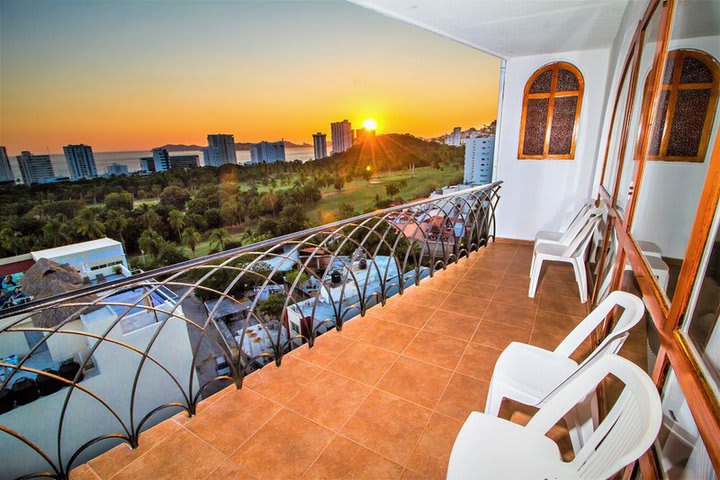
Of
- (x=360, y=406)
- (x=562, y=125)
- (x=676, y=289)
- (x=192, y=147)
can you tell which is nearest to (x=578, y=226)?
(x=562, y=125)

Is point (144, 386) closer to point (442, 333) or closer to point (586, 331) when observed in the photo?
point (442, 333)

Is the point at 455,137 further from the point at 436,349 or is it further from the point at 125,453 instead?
the point at 125,453

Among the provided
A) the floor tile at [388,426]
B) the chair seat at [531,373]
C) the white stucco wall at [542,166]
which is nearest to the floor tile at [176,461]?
the floor tile at [388,426]

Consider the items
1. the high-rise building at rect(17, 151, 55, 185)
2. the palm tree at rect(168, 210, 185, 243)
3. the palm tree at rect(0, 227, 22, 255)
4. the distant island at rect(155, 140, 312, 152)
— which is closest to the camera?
the palm tree at rect(0, 227, 22, 255)

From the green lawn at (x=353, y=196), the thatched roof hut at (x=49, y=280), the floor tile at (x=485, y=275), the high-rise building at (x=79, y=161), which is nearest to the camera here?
the floor tile at (x=485, y=275)

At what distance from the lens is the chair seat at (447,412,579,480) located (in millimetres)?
973

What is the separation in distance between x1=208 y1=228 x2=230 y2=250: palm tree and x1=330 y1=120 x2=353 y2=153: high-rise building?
10034mm

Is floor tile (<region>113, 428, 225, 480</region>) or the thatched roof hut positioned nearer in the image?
floor tile (<region>113, 428, 225, 480</region>)

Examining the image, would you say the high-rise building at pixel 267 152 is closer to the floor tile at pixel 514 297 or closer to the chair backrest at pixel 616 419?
the floor tile at pixel 514 297

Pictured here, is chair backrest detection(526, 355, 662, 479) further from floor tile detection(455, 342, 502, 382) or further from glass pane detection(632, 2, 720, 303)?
floor tile detection(455, 342, 502, 382)

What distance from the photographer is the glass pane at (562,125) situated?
443 centimetres

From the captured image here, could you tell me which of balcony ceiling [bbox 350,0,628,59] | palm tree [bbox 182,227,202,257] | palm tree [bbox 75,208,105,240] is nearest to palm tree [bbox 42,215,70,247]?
palm tree [bbox 75,208,105,240]

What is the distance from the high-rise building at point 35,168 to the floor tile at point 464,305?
2112cm

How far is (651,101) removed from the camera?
1.74 meters
